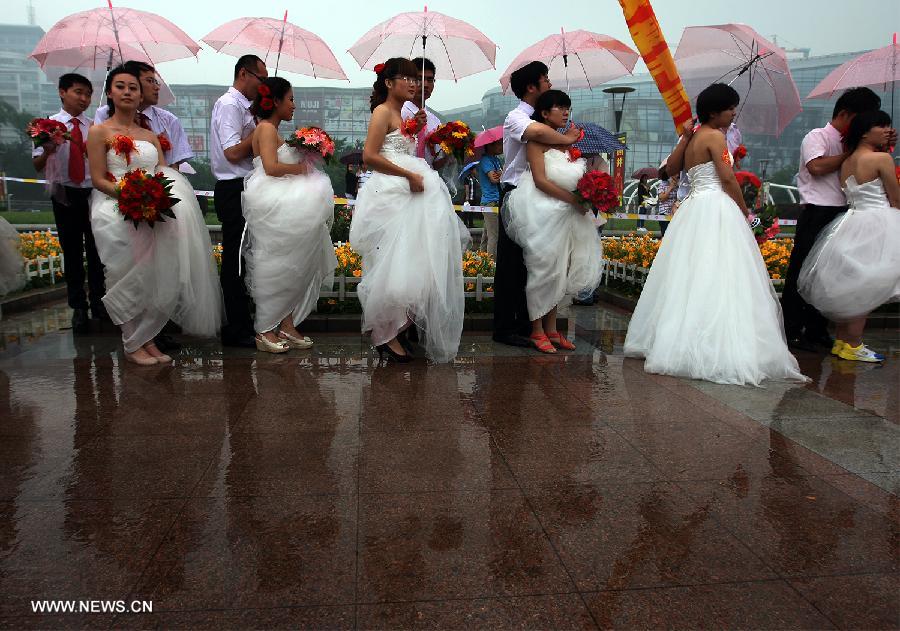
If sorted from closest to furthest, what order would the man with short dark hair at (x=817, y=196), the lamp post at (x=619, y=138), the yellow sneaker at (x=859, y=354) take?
the yellow sneaker at (x=859, y=354) → the man with short dark hair at (x=817, y=196) → the lamp post at (x=619, y=138)

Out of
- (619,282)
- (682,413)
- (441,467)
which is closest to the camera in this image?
(441,467)

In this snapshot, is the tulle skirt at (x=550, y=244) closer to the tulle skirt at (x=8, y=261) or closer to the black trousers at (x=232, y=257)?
the black trousers at (x=232, y=257)

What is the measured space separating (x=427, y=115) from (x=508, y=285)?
162cm

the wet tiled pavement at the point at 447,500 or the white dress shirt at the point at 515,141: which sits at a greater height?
the white dress shirt at the point at 515,141

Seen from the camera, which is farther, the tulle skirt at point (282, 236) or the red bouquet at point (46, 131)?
the red bouquet at point (46, 131)

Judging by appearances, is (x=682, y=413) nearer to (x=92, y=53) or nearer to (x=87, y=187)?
(x=87, y=187)

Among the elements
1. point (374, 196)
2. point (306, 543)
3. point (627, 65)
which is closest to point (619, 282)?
point (627, 65)

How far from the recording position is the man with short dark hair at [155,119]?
5.69m

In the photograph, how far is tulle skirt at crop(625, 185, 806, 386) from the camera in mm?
5035

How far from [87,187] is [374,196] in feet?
10.1

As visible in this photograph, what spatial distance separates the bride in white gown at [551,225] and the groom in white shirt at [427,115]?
2.32 ft

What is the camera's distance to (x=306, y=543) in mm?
2598

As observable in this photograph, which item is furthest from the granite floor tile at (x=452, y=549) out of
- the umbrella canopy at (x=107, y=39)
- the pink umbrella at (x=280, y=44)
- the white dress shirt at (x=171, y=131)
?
the umbrella canopy at (x=107, y=39)

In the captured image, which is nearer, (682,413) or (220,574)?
(220,574)
